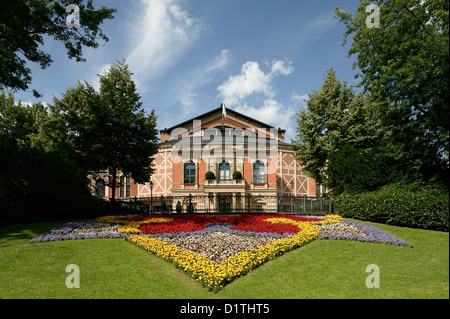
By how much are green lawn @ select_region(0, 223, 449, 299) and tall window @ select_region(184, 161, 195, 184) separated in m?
26.8

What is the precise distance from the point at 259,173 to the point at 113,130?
21.1 meters

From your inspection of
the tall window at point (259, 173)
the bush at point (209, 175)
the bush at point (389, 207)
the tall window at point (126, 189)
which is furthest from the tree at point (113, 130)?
the tall window at point (126, 189)

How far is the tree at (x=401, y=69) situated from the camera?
349 cm

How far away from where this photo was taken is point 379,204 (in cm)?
1338

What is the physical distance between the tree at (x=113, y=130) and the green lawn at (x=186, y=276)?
11.4 metres

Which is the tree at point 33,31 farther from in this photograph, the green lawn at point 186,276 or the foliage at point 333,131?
the foliage at point 333,131

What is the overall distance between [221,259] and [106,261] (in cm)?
319

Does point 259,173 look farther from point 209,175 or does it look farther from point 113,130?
point 113,130

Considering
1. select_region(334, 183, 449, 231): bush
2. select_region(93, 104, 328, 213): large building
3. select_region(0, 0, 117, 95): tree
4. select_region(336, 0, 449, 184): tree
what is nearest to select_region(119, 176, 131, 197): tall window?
select_region(93, 104, 328, 213): large building

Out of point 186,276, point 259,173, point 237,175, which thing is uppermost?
point 259,173

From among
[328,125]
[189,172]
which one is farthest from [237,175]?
[328,125]

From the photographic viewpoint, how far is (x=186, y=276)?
6223 mm

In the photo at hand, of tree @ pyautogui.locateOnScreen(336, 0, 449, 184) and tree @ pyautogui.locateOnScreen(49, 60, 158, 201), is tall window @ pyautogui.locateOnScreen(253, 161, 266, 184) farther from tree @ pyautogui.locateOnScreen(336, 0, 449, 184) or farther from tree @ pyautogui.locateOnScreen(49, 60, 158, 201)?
tree @ pyautogui.locateOnScreen(336, 0, 449, 184)
